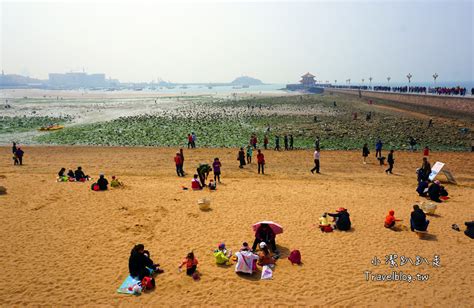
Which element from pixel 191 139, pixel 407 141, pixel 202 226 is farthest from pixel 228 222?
pixel 407 141

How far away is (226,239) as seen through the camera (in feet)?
32.7

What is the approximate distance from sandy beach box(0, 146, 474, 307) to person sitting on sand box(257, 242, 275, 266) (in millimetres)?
341

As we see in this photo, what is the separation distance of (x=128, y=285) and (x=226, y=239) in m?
3.33

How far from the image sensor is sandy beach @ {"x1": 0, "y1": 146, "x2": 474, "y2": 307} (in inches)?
289

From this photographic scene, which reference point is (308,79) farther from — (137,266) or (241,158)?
(137,266)

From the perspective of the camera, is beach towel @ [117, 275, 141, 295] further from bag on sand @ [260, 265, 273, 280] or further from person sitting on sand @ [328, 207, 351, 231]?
person sitting on sand @ [328, 207, 351, 231]

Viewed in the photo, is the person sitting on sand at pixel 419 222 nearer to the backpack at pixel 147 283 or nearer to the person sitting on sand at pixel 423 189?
the person sitting on sand at pixel 423 189

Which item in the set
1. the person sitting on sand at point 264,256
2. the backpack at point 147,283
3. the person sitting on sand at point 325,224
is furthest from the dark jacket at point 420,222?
the backpack at point 147,283

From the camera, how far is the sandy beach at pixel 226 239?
7336 mm

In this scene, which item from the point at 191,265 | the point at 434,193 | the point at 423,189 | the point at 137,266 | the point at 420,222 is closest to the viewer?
the point at 137,266

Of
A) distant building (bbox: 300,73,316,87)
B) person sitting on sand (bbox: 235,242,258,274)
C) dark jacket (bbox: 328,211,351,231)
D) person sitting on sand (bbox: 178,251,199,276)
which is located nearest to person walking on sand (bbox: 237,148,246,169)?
dark jacket (bbox: 328,211,351,231)

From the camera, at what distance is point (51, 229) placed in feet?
35.0

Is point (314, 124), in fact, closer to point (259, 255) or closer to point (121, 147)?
point (121, 147)

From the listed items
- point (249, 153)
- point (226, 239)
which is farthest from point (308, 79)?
point (226, 239)
